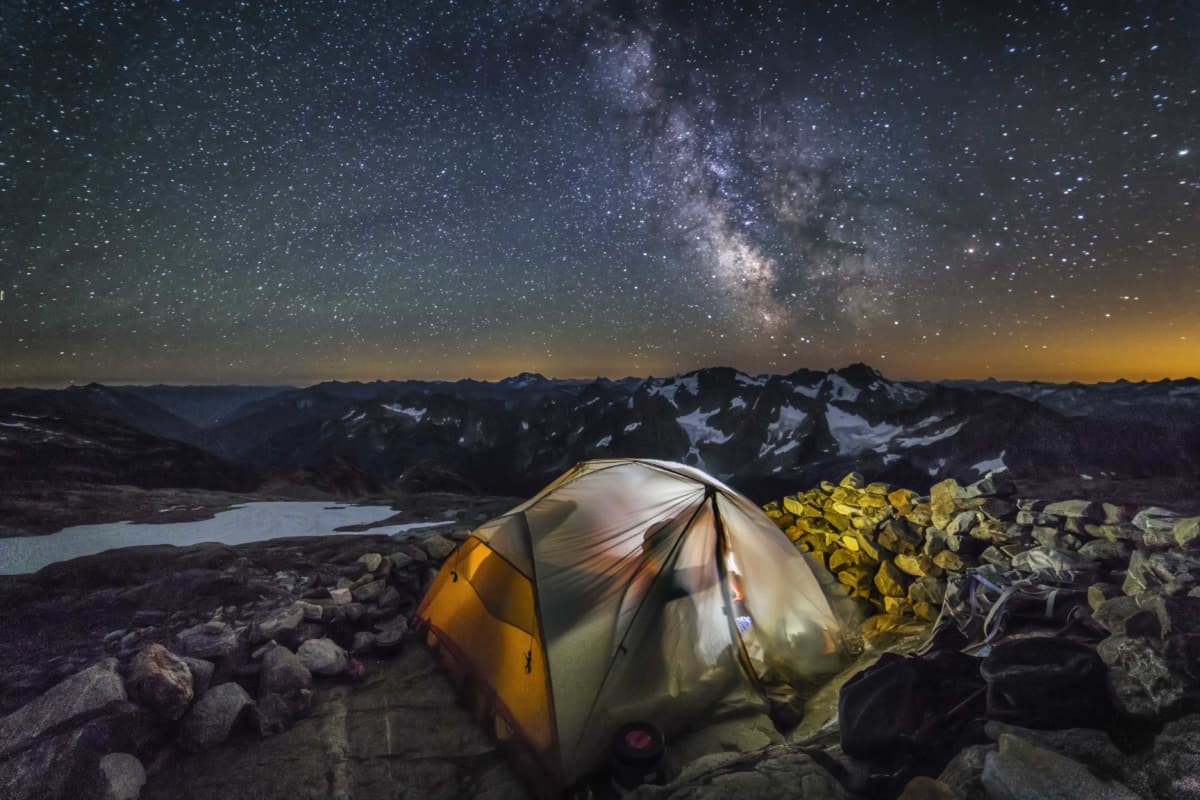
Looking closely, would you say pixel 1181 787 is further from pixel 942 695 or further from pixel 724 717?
pixel 724 717

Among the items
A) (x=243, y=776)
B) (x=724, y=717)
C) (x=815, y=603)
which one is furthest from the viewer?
(x=815, y=603)

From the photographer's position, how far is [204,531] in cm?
1530

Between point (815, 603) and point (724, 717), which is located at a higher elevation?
point (815, 603)

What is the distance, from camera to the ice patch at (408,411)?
173438mm

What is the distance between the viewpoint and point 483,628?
22.0 ft

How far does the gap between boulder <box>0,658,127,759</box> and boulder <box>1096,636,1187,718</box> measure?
968 cm

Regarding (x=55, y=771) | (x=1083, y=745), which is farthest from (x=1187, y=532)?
(x=55, y=771)

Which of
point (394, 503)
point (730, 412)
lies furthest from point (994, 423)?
point (394, 503)

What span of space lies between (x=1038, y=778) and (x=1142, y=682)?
50.2 inches

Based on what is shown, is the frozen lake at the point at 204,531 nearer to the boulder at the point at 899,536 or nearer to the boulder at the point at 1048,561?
the boulder at the point at 899,536

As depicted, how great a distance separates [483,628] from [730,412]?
141 m

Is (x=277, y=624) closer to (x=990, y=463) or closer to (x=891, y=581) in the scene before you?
(x=891, y=581)

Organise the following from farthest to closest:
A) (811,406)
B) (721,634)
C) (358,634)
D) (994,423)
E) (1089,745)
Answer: (811,406)
(994,423)
(358,634)
(721,634)
(1089,745)

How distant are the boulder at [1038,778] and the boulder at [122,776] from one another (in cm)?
775
